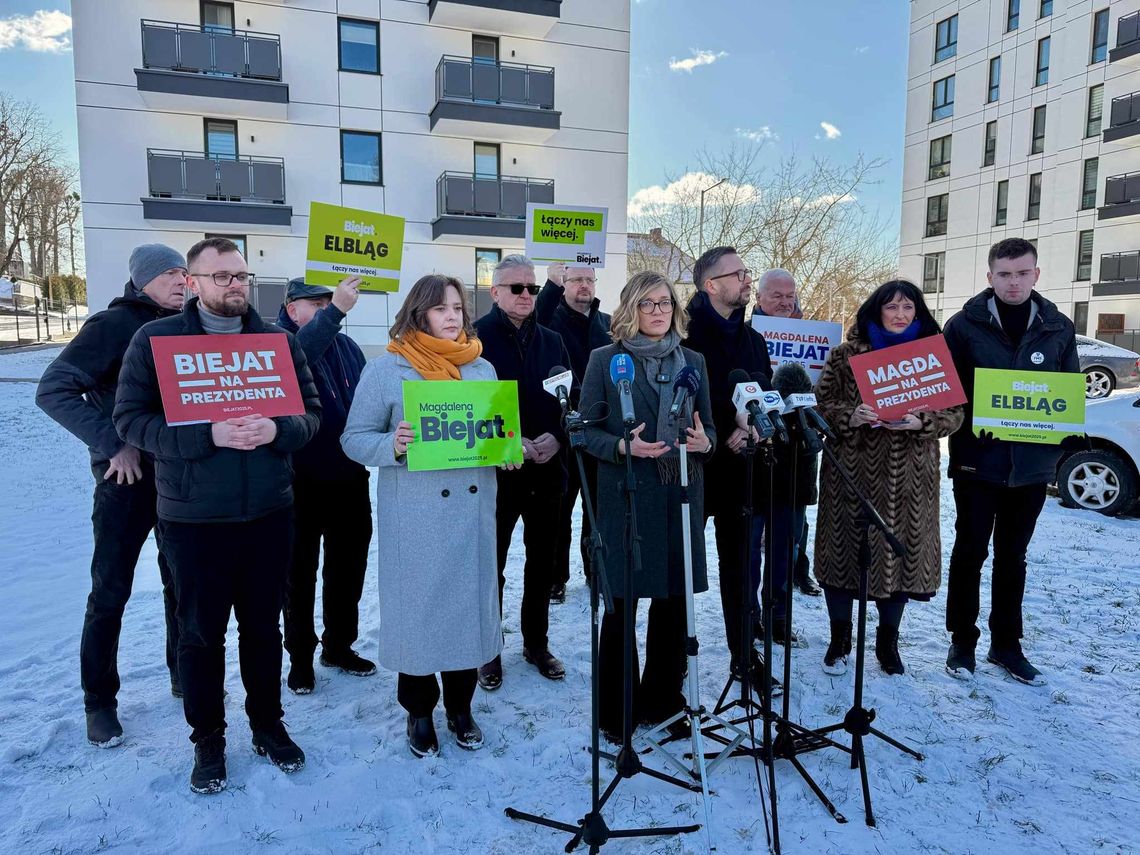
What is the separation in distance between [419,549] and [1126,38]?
34.6 meters

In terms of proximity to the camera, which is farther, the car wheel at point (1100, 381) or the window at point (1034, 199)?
the window at point (1034, 199)

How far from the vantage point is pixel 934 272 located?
110 ft

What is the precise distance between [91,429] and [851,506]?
4048 mm

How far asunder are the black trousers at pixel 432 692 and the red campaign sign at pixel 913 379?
2674 millimetres

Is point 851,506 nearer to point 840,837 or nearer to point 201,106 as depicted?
point 840,837

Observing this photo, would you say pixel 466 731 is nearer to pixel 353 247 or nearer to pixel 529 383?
pixel 529 383

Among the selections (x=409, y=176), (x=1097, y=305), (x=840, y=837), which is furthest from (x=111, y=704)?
(x=1097, y=305)

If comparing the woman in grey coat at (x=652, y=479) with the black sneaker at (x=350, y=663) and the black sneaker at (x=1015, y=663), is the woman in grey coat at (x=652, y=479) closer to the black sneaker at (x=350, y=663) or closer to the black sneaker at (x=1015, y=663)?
the black sneaker at (x=350, y=663)

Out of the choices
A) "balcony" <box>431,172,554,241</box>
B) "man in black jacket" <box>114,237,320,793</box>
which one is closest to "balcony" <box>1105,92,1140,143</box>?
"balcony" <box>431,172,554,241</box>

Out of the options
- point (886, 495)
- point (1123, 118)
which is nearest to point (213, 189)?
point (886, 495)

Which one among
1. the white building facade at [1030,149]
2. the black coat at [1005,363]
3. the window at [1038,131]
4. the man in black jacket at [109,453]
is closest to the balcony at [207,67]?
the man in black jacket at [109,453]

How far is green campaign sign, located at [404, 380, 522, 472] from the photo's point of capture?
3.22 m

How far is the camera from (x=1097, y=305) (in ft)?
88.8

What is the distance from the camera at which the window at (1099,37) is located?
88.4 ft
